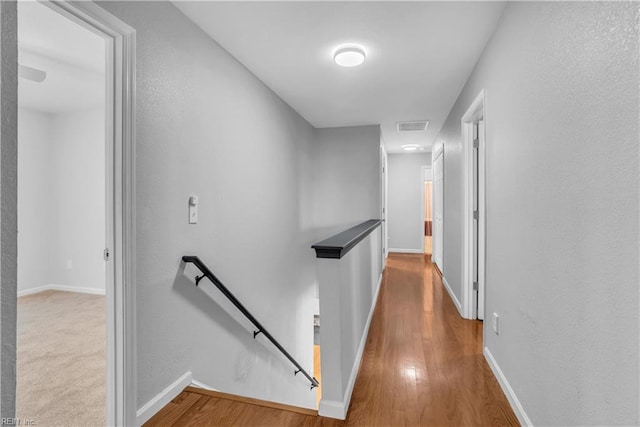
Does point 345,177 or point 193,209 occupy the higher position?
point 345,177

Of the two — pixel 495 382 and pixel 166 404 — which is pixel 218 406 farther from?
pixel 495 382

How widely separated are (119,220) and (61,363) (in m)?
1.93

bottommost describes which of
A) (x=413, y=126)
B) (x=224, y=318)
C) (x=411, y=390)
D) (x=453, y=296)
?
(x=411, y=390)

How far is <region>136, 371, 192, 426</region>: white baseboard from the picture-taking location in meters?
1.74

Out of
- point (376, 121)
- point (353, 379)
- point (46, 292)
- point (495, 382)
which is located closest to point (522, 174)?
point (495, 382)

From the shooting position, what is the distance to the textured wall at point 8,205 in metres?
0.41

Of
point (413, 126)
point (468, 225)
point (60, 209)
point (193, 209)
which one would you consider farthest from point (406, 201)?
point (60, 209)

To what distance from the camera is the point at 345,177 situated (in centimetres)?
511

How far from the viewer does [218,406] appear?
187cm

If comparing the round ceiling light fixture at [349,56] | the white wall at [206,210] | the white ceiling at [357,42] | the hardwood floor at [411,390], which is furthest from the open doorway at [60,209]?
the round ceiling light fixture at [349,56]

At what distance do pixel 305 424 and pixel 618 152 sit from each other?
1.76 m

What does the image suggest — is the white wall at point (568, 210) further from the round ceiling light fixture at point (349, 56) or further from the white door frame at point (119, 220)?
the white door frame at point (119, 220)

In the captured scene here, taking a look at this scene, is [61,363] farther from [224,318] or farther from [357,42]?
[357,42]

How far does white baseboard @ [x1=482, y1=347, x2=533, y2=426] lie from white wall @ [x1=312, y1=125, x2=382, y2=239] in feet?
9.33
